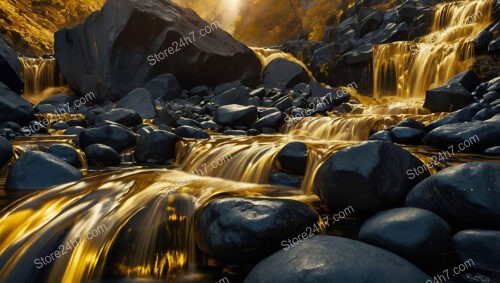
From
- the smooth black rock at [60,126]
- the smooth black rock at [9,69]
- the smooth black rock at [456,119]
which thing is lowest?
the smooth black rock at [456,119]

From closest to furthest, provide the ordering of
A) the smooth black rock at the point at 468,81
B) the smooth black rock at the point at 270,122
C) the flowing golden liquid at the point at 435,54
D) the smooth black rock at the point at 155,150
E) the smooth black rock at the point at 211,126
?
the smooth black rock at the point at 155,150 < the smooth black rock at the point at 468,81 < the smooth black rock at the point at 270,122 < the smooth black rock at the point at 211,126 < the flowing golden liquid at the point at 435,54

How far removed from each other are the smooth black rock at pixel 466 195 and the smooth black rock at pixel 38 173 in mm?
4567

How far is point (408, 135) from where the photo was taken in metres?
6.80

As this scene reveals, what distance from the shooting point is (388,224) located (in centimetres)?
310

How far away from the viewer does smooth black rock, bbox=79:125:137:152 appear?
752 centimetres

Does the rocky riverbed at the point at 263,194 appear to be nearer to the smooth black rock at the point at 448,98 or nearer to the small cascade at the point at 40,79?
the smooth black rock at the point at 448,98

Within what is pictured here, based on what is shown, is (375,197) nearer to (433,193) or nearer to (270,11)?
(433,193)

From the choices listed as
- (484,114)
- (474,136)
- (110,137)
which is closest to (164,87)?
(110,137)

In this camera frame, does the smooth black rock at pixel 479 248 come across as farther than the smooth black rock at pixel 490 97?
No

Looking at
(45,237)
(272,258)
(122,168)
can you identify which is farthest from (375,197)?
(122,168)

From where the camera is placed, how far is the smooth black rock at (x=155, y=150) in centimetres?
725

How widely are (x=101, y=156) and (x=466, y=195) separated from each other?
5.95 meters

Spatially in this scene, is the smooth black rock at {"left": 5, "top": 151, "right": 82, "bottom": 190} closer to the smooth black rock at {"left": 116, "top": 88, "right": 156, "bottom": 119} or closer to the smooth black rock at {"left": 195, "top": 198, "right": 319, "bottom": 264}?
the smooth black rock at {"left": 195, "top": 198, "right": 319, "bottom": 264}

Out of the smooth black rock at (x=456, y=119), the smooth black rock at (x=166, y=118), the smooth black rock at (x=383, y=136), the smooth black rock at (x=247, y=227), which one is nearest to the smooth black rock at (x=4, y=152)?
the smooth black rock at (x=166, y=118)
